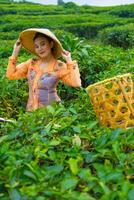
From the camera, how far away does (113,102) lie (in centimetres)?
337

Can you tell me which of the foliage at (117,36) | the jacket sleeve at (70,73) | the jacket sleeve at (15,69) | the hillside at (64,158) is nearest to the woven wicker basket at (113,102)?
the hillside at (64,158)

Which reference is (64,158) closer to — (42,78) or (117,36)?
(42,78)

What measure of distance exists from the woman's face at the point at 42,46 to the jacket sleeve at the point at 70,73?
170mm

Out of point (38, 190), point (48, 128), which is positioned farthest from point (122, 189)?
point (48, 128)

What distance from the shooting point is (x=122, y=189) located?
197 cm

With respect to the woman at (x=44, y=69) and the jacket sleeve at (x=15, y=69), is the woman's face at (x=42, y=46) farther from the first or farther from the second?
A: the jacket sleeve at (x=15, y=69)

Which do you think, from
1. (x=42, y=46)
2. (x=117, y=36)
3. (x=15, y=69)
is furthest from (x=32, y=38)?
(x=117, y=36)

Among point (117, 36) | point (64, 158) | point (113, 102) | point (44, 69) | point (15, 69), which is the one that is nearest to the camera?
point (64, 158)

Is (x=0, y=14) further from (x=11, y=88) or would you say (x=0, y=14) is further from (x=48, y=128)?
(x=48, y=128)

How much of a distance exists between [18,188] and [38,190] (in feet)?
0.38

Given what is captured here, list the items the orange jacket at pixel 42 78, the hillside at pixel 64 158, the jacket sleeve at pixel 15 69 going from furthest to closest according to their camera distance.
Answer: the jacket sleeve at pixel 15 69 < the orange jacket at pixel 42 78 < the hillside at pixel 64 158

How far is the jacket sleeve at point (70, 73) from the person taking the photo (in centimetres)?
435

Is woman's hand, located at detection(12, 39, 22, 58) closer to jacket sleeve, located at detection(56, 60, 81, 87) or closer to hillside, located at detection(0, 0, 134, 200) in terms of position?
jacket sleeve, located at detection(56, 60, 81, 87)

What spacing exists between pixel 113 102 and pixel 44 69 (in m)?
1.26
